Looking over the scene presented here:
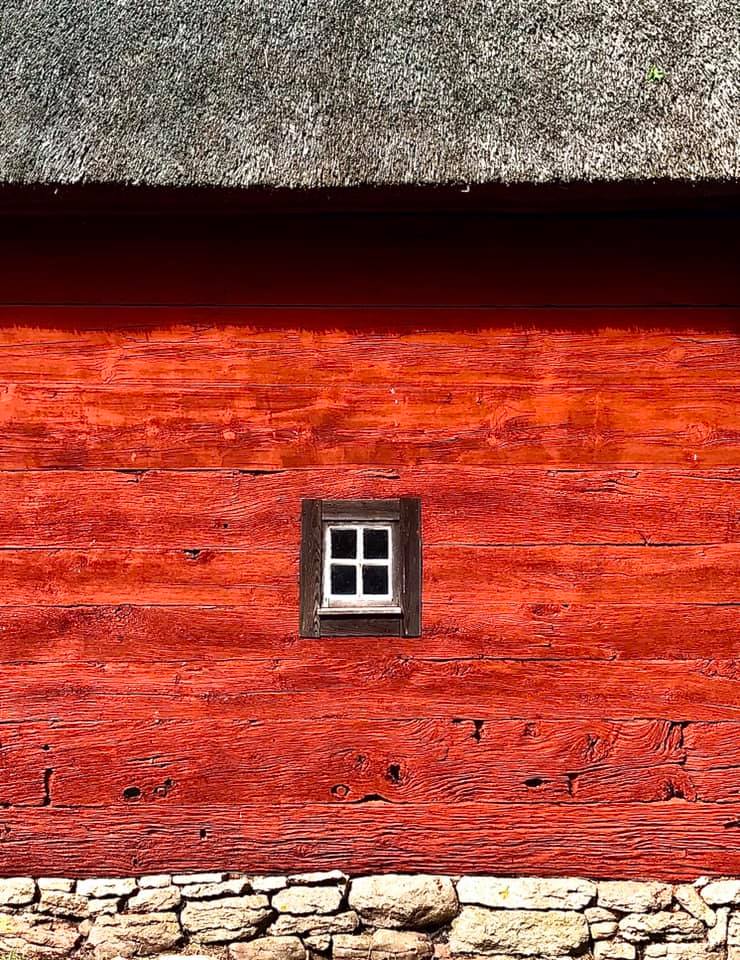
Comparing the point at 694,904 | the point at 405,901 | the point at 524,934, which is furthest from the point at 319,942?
the point at 694,904

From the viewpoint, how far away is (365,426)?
9.94ft

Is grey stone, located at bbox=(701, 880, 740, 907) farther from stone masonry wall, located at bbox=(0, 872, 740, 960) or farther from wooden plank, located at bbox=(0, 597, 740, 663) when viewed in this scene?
wooden plank, located at bbox=(0, 597, 740, 663)

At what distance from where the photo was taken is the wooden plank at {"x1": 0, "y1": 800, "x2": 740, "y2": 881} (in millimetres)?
2945

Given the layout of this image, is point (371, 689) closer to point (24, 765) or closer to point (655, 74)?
point (24, 765)

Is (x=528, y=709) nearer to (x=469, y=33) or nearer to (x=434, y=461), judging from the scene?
(x=434, y=461)

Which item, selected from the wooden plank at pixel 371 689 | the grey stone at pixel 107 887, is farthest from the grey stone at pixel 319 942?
the wooden plank at pixel 371 689

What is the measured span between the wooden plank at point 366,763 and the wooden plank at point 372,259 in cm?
166

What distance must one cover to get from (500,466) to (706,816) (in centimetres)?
153

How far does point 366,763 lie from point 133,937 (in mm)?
1070

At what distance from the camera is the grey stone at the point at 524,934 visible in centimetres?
286

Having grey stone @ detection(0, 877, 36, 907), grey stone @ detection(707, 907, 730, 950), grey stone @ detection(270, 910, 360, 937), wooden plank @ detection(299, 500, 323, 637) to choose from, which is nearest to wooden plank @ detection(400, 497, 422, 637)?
wooden plank @ detection(299, 500, 323, 637)

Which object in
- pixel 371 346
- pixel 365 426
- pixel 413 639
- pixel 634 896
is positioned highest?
pixel 371 346

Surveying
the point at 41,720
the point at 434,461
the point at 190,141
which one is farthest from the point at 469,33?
the point at 41,720

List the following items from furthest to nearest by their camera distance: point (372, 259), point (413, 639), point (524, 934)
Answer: point (372, 259), point (413, 639), point (524, 934)
